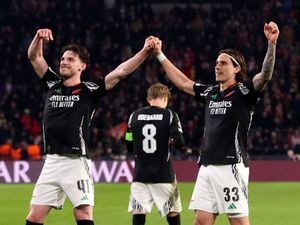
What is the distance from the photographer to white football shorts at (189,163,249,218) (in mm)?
7797

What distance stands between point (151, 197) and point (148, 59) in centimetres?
1864

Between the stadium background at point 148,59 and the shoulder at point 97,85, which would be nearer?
the shoulder at point 97,85

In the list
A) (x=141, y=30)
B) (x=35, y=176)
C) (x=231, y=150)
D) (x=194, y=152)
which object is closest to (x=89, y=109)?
(x=231, y=150)

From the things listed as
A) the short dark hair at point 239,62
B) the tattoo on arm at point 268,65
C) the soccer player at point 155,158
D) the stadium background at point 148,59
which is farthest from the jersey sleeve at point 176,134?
the stadium background at point 148,59

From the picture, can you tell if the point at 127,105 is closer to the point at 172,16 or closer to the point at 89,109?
the point at 172,16

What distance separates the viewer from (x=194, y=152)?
24.0m

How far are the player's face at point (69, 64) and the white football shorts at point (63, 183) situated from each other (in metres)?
0.80

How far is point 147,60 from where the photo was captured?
28188mm

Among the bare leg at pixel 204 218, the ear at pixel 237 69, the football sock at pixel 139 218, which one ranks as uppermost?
the ear at pixel 237 69

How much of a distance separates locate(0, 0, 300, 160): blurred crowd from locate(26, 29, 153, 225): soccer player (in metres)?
14.6

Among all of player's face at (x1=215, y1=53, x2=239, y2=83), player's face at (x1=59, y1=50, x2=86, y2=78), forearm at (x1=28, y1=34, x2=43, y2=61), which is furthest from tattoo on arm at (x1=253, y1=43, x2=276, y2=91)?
forearm at (x1=28, y1=34, x2=43, y2=61)

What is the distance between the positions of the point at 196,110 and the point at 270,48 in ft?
60.2

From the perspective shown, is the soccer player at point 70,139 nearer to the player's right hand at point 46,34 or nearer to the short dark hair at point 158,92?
the player's right hand at point 46,34

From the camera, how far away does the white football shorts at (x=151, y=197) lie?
32.2 ft
